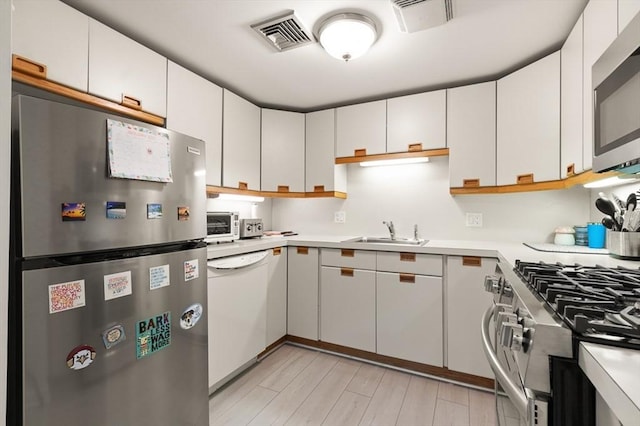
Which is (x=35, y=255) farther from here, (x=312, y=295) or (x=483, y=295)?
(x=483, y=295)

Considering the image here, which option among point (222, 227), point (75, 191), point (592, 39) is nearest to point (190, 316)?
point (75, 191)

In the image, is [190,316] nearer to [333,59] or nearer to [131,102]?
[131,102]

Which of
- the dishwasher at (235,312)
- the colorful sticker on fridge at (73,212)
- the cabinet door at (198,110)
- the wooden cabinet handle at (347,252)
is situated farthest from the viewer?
the wooden cabinet handle at (347,252)

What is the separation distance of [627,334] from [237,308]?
1893 millimetres

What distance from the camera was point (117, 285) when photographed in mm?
1122

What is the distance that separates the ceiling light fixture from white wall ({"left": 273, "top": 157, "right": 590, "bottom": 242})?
1253 millimetres

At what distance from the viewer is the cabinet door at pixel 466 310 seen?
1.88 meters

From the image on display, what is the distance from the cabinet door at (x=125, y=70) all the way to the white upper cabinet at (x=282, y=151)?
1.03 meters

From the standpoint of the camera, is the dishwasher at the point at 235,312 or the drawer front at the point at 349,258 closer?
the dishwasher at the point at 235,312

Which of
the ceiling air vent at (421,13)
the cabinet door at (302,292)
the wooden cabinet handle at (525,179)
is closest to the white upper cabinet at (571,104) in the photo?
the wooden cabinet handle at (525,179)

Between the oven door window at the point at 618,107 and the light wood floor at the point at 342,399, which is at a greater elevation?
the oven door window at the point at 618,107

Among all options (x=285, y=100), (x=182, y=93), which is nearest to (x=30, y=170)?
(x=182, y=93)

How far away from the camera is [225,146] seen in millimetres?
2289

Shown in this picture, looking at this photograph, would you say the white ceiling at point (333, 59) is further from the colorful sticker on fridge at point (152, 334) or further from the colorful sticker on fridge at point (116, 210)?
the colorful sticker on fridge at point (152, 334)
